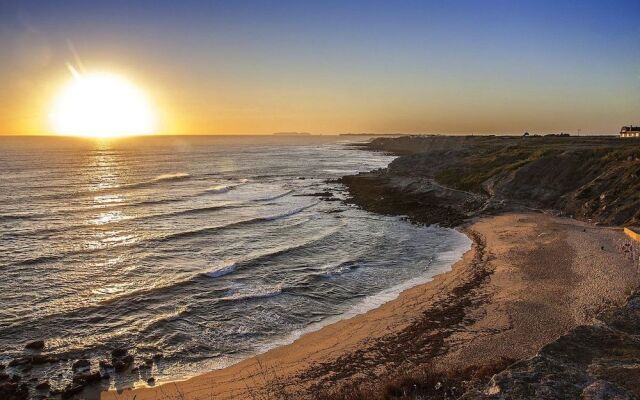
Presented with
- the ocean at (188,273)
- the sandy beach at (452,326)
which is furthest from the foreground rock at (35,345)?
the sandy beach at (452,326)

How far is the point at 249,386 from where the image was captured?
14.2m

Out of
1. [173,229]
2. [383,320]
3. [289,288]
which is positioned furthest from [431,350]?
[173,229]

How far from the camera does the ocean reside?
1805 cm

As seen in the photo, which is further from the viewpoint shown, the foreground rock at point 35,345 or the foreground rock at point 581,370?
the foreground rock at point 35,345

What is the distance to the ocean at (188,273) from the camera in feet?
59.2

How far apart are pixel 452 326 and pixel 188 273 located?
16059 millimetres

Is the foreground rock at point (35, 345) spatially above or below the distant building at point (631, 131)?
below

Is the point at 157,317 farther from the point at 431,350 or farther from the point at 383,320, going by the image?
the point at 431,350

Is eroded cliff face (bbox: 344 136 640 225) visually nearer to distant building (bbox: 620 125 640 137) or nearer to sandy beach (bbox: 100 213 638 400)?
sandy beach (bbox: 100 213 638 400)

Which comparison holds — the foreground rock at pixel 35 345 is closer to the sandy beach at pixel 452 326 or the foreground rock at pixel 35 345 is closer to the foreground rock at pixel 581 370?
the sandy beach at pixel 452 326

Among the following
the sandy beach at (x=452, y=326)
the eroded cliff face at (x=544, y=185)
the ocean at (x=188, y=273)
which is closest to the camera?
the sandy beach at (x=452, y=326)

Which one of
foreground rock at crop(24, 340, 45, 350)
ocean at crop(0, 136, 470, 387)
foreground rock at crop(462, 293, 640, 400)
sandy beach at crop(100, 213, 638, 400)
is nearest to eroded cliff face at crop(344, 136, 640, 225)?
ocean at crop(0, 136, 470, 387)

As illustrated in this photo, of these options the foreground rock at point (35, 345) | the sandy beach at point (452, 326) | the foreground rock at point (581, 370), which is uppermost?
the foreground rock at point (581, 370)

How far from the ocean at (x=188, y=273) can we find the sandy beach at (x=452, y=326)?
1314 millimetres
